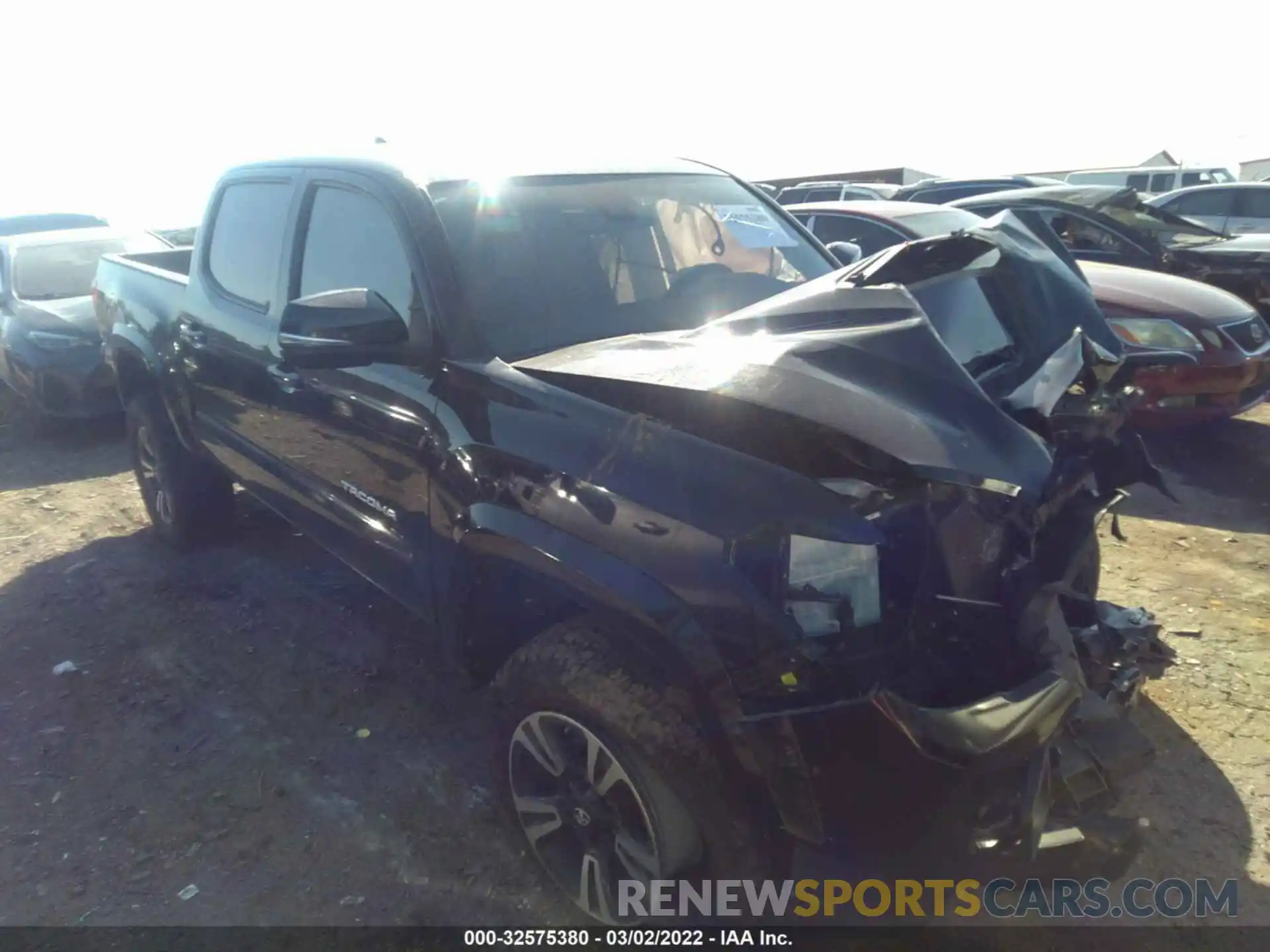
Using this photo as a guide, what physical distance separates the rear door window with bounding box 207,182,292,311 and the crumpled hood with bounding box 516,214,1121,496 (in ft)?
5.36

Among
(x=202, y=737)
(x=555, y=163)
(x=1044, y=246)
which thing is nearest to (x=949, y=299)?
(x=1044, y=246)

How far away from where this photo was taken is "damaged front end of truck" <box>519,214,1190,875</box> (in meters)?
1.90

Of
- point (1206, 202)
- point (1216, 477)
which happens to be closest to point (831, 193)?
→ point (1206, 202)

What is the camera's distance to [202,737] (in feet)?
11.4

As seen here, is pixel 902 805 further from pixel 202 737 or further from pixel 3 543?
pixel 3 543

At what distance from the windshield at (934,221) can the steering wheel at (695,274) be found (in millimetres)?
3399

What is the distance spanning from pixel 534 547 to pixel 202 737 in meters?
2.01

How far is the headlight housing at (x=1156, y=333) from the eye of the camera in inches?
227

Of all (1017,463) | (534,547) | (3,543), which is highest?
(1017,463)

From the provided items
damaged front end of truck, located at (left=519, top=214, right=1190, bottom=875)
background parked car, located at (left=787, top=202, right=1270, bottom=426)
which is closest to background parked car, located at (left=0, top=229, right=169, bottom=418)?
background parked car, located at (left=787, top=202, right=1270, bottom=426)

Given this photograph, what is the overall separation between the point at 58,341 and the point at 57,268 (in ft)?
4.24

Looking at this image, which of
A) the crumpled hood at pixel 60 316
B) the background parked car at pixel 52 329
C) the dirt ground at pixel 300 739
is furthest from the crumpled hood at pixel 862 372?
the crumpled hood at pixel 60 316

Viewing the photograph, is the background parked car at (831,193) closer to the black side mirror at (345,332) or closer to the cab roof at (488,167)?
the cab roof at (488,167)

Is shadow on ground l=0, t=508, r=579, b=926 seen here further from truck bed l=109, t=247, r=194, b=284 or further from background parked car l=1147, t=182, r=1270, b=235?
background parked car l=1147, t=182, r=1270, b=235
